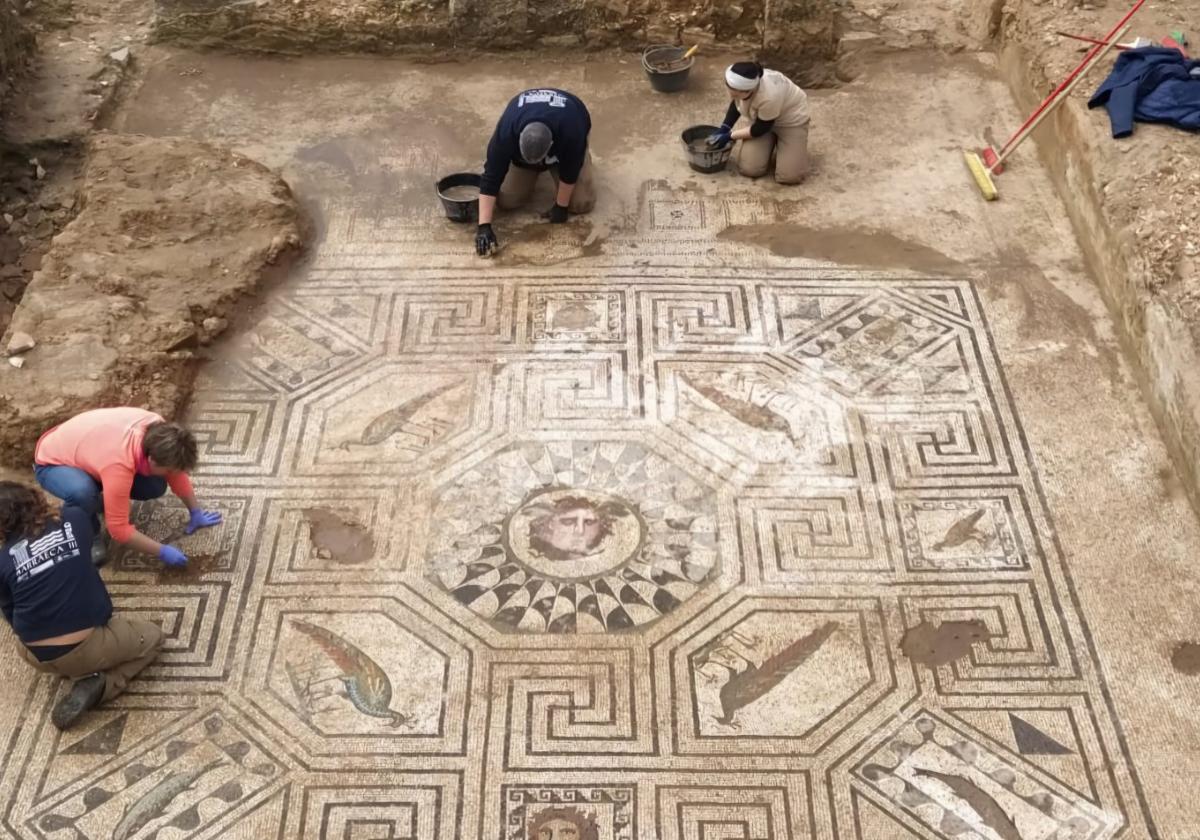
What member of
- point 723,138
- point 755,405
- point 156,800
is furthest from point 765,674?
point 723,138

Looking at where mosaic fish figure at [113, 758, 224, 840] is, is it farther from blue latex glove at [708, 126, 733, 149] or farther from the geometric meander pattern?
blue latex glove at [708, 126, 733, 149]

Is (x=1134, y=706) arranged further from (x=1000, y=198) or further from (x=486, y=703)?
(x=1000, y=198)

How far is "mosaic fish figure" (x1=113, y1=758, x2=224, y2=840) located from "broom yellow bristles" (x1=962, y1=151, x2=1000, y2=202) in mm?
3720

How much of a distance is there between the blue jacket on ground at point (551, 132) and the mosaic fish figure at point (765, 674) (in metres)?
2.20

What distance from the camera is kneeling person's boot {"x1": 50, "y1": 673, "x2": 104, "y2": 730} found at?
8.91ft

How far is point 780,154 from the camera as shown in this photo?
4629 millimetres

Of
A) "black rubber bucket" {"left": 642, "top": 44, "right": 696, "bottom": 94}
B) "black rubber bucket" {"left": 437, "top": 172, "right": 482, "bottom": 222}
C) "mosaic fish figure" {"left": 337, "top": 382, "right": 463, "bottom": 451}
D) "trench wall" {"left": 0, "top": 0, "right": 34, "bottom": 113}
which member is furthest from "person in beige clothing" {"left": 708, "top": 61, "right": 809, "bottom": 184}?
"trench wall" {"left": 0, "top": 0, "right": 34, "bottom": 113}

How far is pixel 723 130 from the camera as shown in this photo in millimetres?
4684

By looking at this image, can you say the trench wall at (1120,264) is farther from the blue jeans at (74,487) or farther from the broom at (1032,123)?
the blue jeans at (74,487)

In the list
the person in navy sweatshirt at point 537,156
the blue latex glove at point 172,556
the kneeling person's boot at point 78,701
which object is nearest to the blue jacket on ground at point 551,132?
the person in navy sweatshirt at point 537,156

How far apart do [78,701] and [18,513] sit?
511 mm

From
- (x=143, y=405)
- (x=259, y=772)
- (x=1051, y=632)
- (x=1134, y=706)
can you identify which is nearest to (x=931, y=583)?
(x=1051, y=632)

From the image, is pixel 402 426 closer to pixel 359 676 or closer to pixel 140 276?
pixel 359 676

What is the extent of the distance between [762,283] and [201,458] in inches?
85.8
